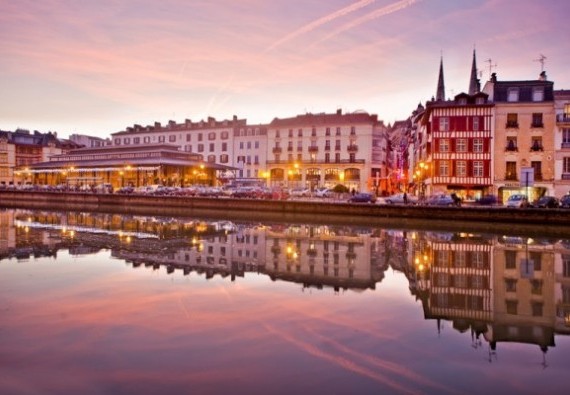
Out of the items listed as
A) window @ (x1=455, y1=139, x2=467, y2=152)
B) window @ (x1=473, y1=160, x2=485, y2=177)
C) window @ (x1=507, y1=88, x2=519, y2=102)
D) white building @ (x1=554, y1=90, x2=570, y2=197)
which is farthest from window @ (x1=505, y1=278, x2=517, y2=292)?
window @ (x1=507, y1=88, x2=519, y2=102)

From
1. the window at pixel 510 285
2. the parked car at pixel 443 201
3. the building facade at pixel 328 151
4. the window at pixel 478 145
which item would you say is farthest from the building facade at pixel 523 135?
the window at pixel 510 285

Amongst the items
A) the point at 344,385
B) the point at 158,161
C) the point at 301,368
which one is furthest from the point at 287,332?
the point at 158,161

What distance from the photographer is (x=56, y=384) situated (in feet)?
28.2

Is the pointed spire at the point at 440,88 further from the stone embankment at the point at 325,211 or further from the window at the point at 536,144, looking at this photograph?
the stone embankment at the point at 325,211

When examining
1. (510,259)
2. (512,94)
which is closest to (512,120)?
(512,94)

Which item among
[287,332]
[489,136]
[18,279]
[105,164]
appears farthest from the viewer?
[105,164]

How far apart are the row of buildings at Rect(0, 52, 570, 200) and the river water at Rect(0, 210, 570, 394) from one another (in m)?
24.0

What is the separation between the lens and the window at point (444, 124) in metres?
52.6

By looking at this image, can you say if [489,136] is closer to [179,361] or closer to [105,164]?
[179,361]

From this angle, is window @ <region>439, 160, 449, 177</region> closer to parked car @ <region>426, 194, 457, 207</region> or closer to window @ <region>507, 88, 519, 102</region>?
parked car @ <region>426, 194, 457, 207</region>

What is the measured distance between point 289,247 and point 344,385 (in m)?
18.3

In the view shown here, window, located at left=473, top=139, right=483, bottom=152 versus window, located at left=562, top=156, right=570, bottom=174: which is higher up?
window, located at left=473, top=139, right=483, bottom=152

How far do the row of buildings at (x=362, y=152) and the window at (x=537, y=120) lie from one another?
9 cm

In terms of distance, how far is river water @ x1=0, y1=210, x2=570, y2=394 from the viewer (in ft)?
29.3
